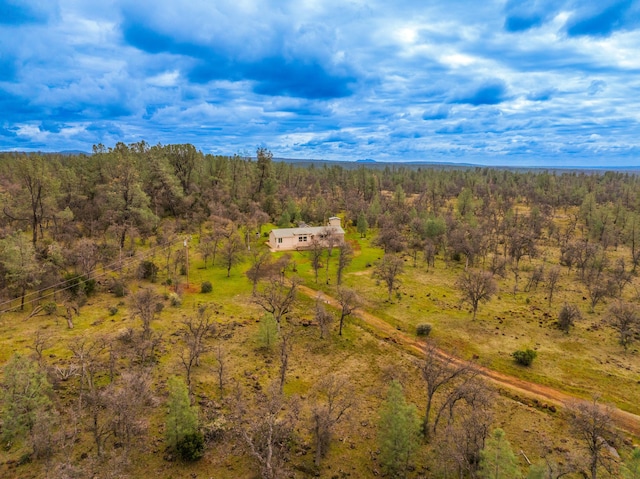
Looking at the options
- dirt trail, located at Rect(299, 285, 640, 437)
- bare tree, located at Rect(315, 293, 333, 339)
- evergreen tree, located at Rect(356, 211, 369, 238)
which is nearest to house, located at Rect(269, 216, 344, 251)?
evergreen tree, located at Rect(356, 211, 369, 238)

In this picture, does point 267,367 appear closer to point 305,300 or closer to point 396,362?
point 396,362

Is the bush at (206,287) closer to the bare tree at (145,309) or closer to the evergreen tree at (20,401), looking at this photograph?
the bare tree at (145,309)

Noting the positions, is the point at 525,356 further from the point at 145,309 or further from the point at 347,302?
the point at 145,309

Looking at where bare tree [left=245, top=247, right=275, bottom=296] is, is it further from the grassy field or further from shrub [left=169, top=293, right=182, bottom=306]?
shrub [left=169, top=293, right=182, bottom=306]

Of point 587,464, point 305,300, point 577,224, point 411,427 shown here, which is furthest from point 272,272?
point 577,224

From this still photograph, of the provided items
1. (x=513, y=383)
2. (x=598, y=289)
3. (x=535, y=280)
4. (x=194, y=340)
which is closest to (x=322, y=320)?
(x=194, y=340)

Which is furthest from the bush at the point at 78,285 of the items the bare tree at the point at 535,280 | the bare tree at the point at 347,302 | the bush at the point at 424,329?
the bare tree at the point at 535,280
